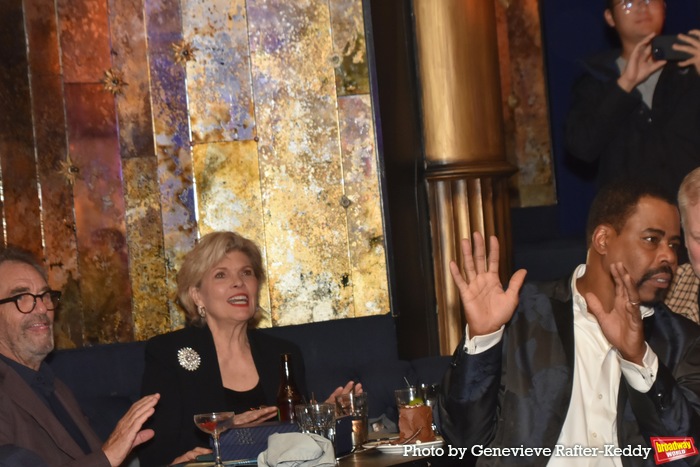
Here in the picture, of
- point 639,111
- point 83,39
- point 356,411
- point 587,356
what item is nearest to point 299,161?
point 83,39

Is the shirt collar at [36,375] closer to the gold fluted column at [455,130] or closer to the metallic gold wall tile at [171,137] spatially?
the metallic gold wall tile at [171,137]

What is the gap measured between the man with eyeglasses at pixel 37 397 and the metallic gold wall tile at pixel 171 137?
113 cm

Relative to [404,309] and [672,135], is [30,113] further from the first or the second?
[672,135]

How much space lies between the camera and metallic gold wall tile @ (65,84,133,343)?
438cm

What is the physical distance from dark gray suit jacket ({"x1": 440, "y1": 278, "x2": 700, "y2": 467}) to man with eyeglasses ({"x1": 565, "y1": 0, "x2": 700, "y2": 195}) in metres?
1.98

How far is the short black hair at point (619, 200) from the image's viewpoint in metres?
2.93

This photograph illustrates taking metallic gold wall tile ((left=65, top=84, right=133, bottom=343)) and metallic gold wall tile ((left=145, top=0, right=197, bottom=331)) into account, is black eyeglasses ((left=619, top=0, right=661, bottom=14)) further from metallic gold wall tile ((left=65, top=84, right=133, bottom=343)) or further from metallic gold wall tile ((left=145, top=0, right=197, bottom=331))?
metallic gold wall tile ((left=65, top=84, right=133, bottom=343))

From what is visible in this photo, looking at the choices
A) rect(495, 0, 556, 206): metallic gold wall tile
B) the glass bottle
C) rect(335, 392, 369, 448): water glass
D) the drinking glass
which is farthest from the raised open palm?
rect(495, 0, 556, 206): metallic gold wall tile

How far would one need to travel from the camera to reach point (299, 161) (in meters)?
4.79

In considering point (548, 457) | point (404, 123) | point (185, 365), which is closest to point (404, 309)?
point (404, 123)

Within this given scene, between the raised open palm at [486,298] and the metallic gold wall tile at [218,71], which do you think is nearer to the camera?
the raised open palm at [486,298]

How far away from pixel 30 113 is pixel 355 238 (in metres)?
1.54

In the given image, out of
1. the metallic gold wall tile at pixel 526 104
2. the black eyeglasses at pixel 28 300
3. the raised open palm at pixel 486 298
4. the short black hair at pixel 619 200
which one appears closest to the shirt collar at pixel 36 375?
the black eyeglasses at pixel 28 300

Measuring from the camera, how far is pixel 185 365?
12.5 feet
